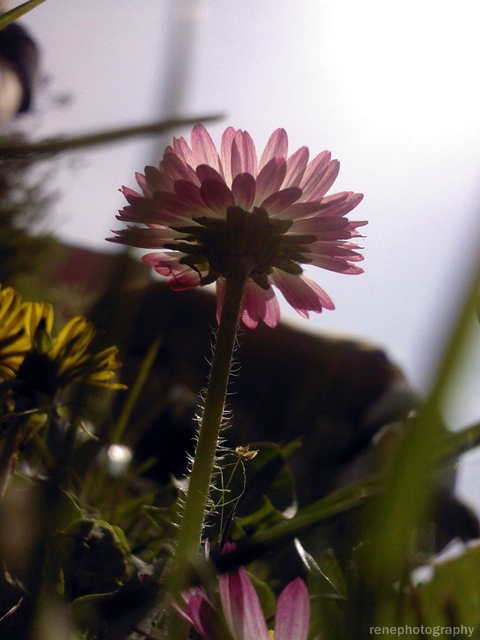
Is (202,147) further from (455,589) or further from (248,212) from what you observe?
(455,589)

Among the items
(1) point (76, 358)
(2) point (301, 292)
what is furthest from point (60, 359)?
(2) point (301, 292)

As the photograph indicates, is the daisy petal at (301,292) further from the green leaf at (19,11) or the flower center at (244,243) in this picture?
the green leaf at (19,11)

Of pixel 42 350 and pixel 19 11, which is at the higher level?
pixel 19 11

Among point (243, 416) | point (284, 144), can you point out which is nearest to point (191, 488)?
point (284, 144)

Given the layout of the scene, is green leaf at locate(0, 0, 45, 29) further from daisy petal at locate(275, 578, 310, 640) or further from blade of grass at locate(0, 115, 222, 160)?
daisy petal at locate(275, 578, 310, 640)

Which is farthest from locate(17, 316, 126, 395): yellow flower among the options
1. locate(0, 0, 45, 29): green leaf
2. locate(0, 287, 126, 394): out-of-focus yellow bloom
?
locate(0, 0, 45, 29): green leaf

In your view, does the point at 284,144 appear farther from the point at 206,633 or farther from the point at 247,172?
the point at 206,633

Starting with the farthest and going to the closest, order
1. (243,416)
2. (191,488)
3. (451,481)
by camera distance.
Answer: (243,416) → (451,481) → (191,488)
